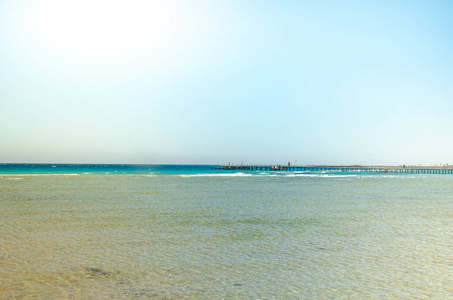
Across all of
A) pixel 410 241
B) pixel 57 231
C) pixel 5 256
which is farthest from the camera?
pixel 57 231

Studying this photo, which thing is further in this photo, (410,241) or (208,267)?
(410,241)

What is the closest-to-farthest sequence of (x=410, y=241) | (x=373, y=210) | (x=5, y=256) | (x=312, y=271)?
(x=312, y=271)
(x=5, y=256)
(x=410, y=241)
(x=373, y=210)

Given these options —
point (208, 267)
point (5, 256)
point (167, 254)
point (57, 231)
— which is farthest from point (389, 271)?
point (57, 231)

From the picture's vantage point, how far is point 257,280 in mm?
8328

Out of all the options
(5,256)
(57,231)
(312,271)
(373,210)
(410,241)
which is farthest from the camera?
(373,210)

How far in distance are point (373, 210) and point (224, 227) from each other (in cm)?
1045

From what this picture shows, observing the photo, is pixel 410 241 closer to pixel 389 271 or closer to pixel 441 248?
pixel 441 248

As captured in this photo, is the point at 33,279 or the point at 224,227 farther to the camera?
the point at 224,227

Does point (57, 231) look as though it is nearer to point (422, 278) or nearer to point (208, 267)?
point (208, 267)

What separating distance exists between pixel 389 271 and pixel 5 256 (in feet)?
34.6

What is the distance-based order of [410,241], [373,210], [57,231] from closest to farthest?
[410,241] < [57,231] < [373,210]

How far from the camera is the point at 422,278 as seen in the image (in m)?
8.59

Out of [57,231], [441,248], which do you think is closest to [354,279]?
[441,248]

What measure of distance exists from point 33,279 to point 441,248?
11858 millimetres
